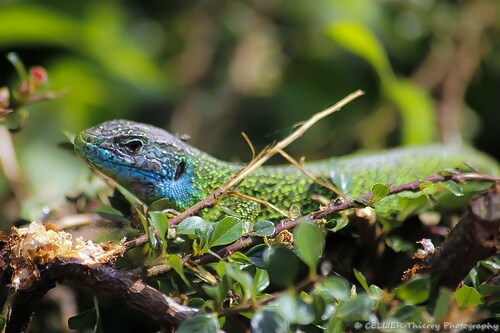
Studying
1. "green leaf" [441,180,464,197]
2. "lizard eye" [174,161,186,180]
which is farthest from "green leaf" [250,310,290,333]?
"lizard eye" [174,161,186,180]

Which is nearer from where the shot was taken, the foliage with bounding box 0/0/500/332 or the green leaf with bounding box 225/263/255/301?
the green leaf with bounding box 225/263/255/301

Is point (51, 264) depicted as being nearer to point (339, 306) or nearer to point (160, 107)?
point (339, 306)

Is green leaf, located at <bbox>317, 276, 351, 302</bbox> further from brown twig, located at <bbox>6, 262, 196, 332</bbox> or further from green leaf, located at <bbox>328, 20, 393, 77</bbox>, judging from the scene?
green leaf, located at <bbox>328, 20, 393, 77</bbox>

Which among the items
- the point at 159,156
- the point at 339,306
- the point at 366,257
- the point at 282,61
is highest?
the point at 339,306

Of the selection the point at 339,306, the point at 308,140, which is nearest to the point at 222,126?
the point at 308,140

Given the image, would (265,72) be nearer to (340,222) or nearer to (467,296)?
(340,222)

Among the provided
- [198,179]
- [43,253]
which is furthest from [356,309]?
[198,179]
